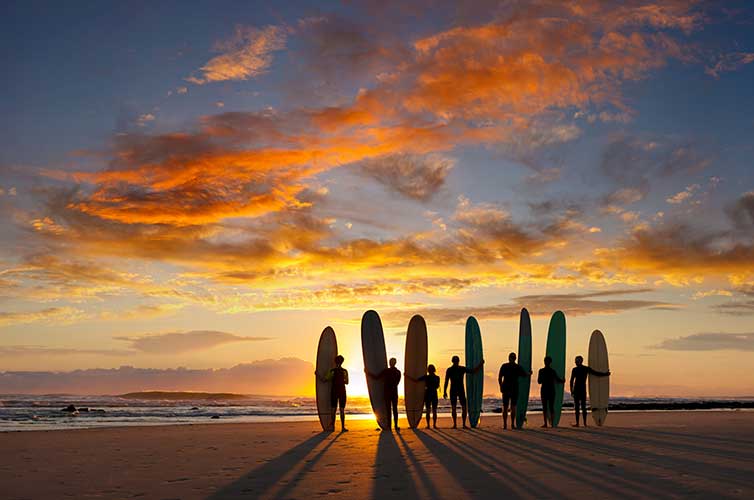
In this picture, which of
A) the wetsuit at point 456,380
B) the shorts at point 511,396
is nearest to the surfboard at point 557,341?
the shorts at point 511,396

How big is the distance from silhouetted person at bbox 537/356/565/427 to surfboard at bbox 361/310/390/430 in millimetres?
3920

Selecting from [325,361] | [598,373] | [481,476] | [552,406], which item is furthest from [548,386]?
[481,476]

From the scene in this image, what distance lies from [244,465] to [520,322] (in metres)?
10.4

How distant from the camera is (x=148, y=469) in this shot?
9.23 metres

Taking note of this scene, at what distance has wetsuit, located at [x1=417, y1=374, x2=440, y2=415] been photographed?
17.6m

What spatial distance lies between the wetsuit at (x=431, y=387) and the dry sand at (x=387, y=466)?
9.64 ft

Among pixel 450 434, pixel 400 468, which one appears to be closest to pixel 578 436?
pixel 450 434

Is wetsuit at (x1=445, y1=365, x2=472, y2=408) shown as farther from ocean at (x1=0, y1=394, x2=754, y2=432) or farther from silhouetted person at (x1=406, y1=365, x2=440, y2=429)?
ocean at (x1=0, y1=394, x2=754, y2=432)

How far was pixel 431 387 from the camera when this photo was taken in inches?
699

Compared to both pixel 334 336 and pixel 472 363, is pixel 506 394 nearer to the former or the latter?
pixel 472 363

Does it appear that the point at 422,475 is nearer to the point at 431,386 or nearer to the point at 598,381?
the point at 431,386

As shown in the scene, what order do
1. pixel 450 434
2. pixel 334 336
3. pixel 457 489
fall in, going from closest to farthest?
pixel 457 489, pixel 450 434, pixel 334 336

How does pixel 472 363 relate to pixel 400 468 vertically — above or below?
above

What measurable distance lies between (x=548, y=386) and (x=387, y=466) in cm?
902
